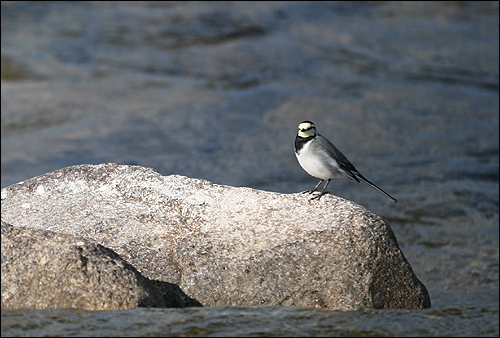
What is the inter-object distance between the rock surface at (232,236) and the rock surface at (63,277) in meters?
0.55

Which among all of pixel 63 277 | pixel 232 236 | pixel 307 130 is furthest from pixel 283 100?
pixel 63 277

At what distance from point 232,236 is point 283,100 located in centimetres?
897

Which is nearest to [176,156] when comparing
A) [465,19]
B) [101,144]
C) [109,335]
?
[101,144]

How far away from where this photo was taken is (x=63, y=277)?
3.70m

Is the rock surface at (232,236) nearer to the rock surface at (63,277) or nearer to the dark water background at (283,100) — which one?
the rock surface at (63,277)

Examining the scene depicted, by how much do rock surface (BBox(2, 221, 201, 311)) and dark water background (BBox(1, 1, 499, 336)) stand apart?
2.23 m

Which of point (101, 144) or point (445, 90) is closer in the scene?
point (101, 144)

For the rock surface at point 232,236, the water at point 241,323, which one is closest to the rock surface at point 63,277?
the water at point 241,323

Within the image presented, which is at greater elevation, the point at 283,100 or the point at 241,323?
the point at 283,100

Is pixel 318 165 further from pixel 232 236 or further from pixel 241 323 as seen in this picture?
pixel 241 323

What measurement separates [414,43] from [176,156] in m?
8.00

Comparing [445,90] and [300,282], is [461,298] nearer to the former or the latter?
[300,282]

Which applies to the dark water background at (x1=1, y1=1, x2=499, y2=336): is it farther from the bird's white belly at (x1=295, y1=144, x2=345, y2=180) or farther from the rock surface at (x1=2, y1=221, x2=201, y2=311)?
the rock surface at (x1=2, y1=221, x2=201, y2=311)

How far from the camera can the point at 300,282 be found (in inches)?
167
